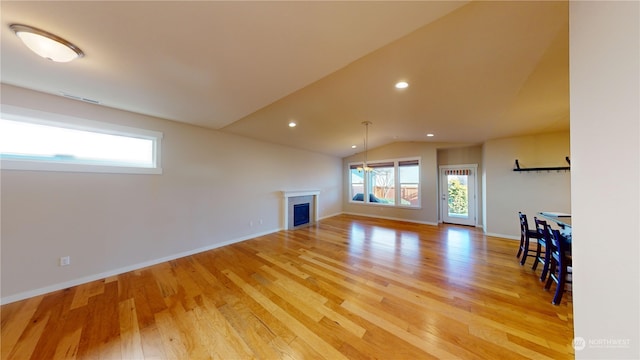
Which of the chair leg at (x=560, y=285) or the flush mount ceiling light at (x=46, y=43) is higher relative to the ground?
the flush mount ceiling light at (x=46, y=43)

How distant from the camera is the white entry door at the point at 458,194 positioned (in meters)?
6.11

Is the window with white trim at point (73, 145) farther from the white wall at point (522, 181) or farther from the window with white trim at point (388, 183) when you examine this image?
the white wall at point (522, 181)

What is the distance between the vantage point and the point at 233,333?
6.21ft

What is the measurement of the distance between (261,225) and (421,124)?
Result: 4.63 m

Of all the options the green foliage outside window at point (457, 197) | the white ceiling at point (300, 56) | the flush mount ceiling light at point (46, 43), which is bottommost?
the green foliage outside window at point (457, 197)

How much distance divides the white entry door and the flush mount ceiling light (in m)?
7.92

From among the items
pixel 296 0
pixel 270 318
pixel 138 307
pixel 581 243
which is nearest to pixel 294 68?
pixel 296 0

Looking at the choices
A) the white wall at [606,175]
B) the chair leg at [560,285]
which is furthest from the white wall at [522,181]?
the white wall at [606,175]

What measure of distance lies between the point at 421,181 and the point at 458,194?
119 centimetres

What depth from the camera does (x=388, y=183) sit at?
736 cm

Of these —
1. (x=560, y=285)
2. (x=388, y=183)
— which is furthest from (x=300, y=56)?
(x=388, y=183)

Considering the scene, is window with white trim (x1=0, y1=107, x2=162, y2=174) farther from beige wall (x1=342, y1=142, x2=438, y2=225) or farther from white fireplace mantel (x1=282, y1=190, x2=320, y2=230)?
beige wall (x1=342, y1=142, x2=438, y2=225)

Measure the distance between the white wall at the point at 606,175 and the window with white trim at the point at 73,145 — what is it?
469cm

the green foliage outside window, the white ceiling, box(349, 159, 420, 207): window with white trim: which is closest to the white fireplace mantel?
box(349, 159, 420, 207): window with white trim
